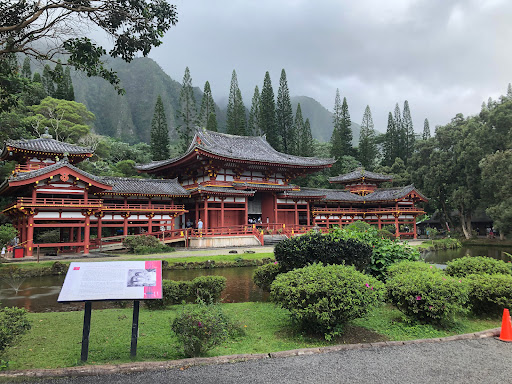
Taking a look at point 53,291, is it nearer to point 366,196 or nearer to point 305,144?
point 366,196

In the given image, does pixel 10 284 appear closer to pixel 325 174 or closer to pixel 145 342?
pixel 145 342

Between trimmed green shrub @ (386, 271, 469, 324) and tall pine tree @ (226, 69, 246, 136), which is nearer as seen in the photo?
trimmed green shrub @ (386, 271, 469, 324)

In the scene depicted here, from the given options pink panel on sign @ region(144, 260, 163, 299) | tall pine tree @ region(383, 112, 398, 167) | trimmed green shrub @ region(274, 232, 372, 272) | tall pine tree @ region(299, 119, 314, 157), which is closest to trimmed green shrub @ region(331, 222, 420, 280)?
trimmed green shrub @ region(274, 232, 372, 272)

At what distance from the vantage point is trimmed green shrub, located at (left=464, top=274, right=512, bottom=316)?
734cm

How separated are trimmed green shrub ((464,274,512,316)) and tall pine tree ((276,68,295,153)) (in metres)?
51.6

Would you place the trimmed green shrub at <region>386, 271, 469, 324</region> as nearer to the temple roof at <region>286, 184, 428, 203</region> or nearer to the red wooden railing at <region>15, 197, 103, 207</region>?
the red wooden railing at <region>15, 197, 103, 207</region>

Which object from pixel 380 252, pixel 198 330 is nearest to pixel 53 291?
pixel 198 330

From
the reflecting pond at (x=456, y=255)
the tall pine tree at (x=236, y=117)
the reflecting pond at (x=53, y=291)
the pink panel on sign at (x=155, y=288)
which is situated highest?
the tall pine tree at (x=236, y=117)

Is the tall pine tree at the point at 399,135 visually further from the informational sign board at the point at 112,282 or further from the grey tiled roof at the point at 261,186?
the informational sign board at the point at 112,282

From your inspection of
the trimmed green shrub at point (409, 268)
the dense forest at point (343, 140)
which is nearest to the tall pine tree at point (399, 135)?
the dense forest at point (343, 140)

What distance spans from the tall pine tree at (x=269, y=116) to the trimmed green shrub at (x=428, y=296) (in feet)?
161

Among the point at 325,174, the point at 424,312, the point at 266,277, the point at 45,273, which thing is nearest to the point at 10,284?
the point at 45,273

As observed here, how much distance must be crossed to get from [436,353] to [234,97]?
58.8 m

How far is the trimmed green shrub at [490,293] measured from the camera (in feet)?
24.1
